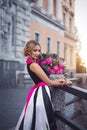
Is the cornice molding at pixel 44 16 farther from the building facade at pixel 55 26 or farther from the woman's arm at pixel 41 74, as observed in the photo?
the woman's arm at pixel 41 74

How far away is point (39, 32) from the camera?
76.8ft

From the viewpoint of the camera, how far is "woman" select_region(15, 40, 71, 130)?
11.2 ft

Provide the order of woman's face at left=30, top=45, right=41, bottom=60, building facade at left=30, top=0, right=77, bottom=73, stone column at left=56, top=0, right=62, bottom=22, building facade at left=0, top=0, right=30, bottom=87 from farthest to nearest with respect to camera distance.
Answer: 1. stone column at left=56, top=0, right=62, bottom=22
2. building facade at left=30, top=0, right=77, bottom=73
3. building facade at left=0, top=0, right=30, bottom=87
4. woman's face at left=30, top=45, right=41, bottom=60

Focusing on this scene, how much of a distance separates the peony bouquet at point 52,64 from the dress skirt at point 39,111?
280 millimetres

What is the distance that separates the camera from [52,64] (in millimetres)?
3709

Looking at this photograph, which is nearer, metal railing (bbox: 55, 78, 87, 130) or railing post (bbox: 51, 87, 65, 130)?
metal railing (bbox: 55, 78, 87, 130)

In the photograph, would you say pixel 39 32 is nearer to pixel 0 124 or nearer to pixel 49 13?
pixel 49 13

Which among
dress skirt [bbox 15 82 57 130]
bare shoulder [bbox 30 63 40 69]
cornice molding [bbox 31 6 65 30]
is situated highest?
cornice molding [bbox 31 6 65 30]

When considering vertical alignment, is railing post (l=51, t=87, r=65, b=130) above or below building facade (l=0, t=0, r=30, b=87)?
below

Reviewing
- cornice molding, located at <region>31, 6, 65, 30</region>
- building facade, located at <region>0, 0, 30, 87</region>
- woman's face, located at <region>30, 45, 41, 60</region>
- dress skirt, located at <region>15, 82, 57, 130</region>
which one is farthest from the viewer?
cornice molding, located at <region>31, 6, 65, 30</region>

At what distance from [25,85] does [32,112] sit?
13.4 meters

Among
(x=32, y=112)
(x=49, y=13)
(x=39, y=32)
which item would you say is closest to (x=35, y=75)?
(x=32, y=112)

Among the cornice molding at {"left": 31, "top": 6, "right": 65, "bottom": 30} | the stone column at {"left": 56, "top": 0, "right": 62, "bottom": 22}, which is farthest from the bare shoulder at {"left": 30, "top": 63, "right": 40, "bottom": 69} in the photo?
the stone column at {"left": 56, "top": 0, "right": 62, "bottom": 22}

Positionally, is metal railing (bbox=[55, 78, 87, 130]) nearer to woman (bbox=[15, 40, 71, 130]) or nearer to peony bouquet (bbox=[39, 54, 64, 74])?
woman (bbox=[15, 40, 71, 130])
